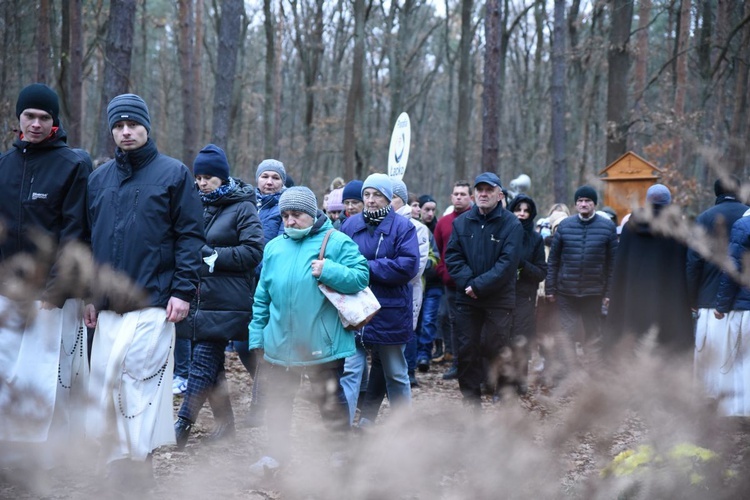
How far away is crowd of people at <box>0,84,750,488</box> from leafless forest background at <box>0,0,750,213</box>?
1543 millimetres

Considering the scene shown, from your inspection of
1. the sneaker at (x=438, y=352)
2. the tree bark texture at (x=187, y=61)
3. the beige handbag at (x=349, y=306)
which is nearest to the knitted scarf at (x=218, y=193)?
the beige handbag at (x=349, y=306)

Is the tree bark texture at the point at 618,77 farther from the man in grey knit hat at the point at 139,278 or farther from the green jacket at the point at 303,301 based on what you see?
the man in grey knit hat at the point at 139,278

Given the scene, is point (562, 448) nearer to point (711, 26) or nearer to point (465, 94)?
point (711, 26)

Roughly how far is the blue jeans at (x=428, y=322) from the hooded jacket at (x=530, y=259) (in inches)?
61.9

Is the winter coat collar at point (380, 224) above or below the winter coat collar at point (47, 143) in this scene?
below

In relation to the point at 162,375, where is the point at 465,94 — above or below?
above

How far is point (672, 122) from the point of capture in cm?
1898

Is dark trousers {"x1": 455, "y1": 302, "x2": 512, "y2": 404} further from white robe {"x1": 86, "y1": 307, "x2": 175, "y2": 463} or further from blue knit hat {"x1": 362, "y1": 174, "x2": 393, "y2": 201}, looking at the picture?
white robe {"x1": 86, "y1": 307, "x2": 175, "y2": 463}

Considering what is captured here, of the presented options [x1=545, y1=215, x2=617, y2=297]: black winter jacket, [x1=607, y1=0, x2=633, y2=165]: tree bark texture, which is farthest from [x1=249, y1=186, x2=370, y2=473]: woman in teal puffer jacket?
[x1=607, y1=0, x2=633, y2=165]: tree bark texture

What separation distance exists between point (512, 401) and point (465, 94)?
21533mm

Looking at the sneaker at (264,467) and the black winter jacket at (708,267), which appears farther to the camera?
the black winter jacket at (708,267)

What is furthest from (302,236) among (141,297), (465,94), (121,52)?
A: (465,94)

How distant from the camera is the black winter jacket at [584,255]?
371 inches

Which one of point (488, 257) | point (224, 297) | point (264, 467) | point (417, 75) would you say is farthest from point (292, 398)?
point (417, 75)
